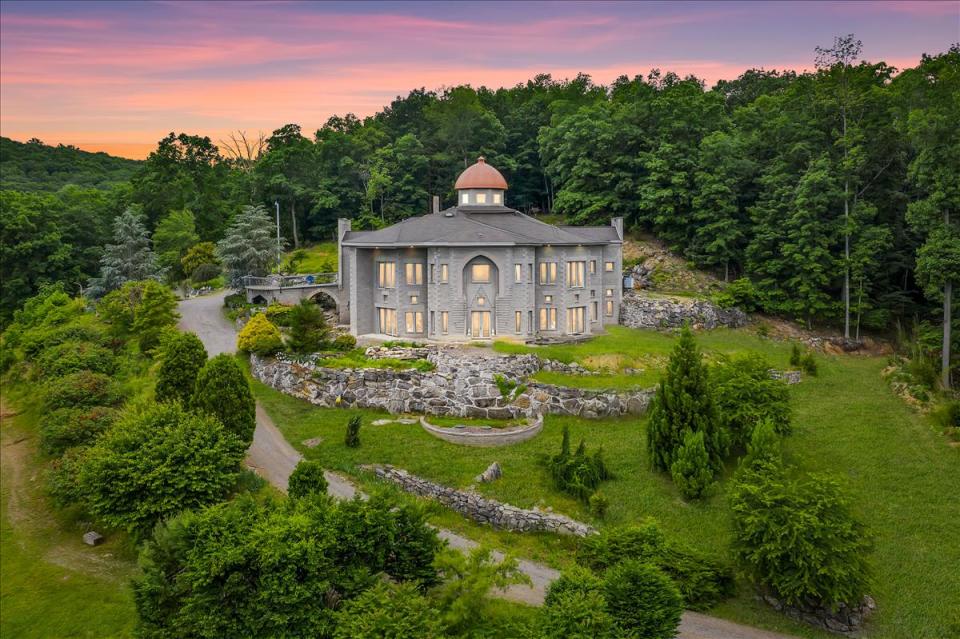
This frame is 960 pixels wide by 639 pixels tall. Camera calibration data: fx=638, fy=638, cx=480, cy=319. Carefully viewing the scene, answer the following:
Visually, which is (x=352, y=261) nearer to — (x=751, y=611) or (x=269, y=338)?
(x=269, y=338)

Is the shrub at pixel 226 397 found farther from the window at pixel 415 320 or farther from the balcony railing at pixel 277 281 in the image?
the balcony railing at pixel 277 281

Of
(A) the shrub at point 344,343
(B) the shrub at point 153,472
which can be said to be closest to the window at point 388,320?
(A) the shrub at point 344,343

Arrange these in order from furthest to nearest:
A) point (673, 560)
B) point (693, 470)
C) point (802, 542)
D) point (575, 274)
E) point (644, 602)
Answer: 1. point (575, 274)
2. point (693, 470)
3. point (673, 560)
4. point (802, 542)
5. point (644, 602)

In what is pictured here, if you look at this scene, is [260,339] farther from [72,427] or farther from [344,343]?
[72,427]

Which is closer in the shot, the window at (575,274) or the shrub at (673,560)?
the shrub at (673,560)

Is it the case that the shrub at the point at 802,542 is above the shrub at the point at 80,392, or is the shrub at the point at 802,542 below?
below

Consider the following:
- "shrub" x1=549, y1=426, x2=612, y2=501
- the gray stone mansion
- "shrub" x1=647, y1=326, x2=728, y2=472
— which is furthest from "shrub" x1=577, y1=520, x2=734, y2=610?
the gray stone mansion

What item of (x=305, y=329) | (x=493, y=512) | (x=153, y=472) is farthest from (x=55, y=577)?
(x=305, y=329)

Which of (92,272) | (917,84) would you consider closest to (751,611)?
(917,84)
